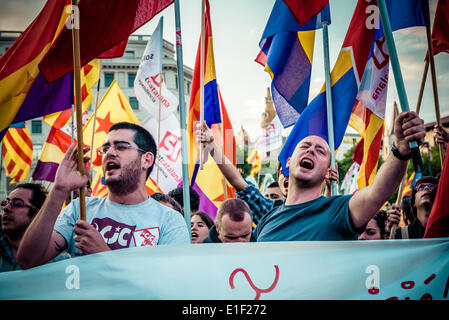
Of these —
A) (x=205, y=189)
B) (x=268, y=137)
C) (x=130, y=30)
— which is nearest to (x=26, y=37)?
(x=130, y=30)

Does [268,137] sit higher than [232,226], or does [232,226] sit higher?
[268,137]

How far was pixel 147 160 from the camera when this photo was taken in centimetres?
274

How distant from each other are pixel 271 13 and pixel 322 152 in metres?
2.21

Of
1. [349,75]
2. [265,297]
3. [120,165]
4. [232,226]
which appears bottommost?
[265,297]

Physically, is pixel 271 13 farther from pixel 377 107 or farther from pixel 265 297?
pixel 265 297

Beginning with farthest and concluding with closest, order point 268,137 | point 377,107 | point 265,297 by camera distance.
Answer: point 268,137 → point 377,107 → point 265,297

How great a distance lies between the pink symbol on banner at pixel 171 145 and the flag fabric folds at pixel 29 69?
154 inches

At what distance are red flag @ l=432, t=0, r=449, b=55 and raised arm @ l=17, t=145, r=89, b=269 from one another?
157 inches

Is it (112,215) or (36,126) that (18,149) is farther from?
(36,126)

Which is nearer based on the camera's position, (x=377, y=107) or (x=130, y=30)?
(x=130, y=30)

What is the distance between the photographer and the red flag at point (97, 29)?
2984 millimetres

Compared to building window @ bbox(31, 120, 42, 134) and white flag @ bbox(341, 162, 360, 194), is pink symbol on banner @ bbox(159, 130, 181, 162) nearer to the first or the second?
white flag @ bbox(341, 162, 360, 194)

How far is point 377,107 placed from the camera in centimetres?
445

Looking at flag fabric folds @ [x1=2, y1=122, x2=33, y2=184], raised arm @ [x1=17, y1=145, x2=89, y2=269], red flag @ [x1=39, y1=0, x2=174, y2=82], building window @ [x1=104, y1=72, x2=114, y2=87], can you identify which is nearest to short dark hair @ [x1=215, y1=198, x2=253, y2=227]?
raised arm @ [x1=17, y1=145, x2=89, y2=269]
